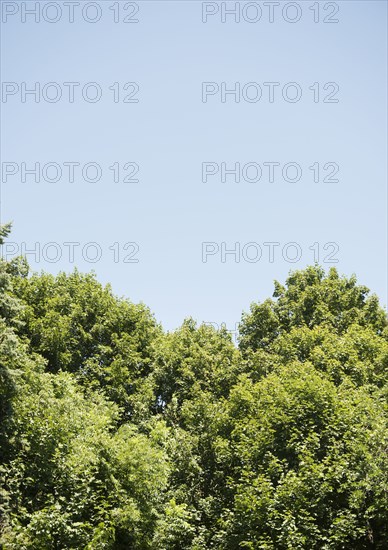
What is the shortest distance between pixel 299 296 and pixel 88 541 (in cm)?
2111

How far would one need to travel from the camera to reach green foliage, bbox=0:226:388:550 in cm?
Answer: 1970

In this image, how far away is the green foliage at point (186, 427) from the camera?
19703 mm

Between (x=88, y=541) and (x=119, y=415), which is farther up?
(x=119, y=415)

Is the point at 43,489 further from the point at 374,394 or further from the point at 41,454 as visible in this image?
the point at 374,394

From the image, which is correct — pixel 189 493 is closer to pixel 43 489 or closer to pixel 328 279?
pixel 43 489

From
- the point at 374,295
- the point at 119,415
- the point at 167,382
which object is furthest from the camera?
the point at 374,295

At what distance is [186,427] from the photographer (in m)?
29.5

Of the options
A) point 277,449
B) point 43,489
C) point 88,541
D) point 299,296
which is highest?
point 299,296

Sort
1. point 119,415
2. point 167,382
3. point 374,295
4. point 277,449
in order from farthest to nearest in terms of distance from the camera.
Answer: point 374,295, point 167,382, point 119,415, point 277,449

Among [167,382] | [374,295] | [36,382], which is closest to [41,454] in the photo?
[36,382]

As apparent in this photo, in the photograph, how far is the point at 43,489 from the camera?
64.9 ft

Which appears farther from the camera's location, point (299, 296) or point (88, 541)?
point (299, 296)

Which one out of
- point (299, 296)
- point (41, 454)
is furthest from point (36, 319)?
point (299, 296)

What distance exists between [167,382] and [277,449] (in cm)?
1067
